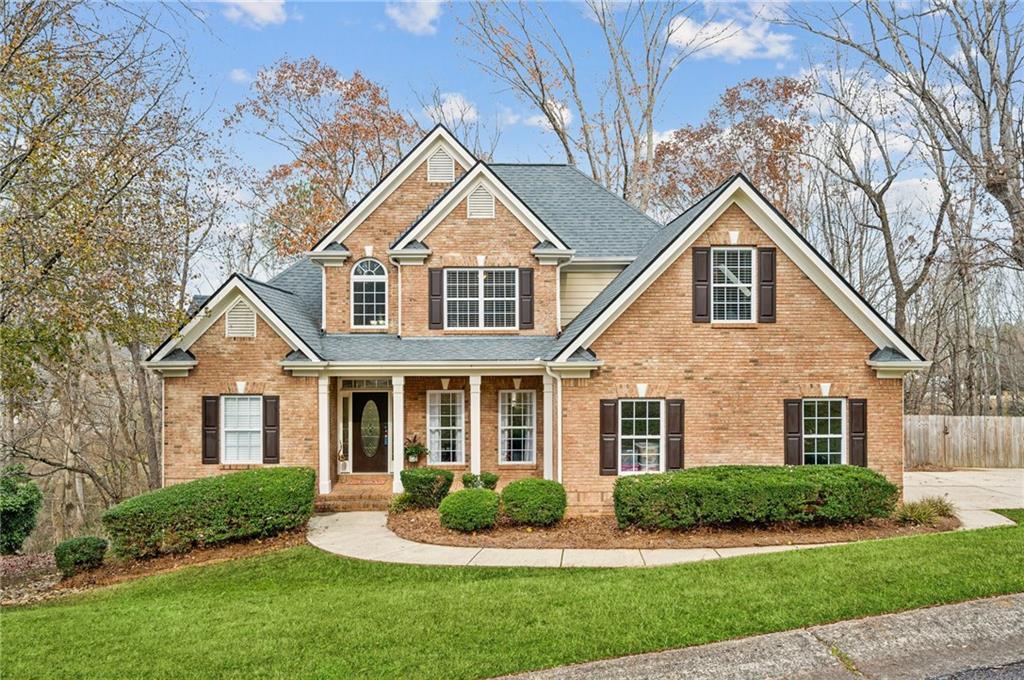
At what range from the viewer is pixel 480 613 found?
7039 mm

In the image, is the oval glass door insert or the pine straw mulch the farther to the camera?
the oval glass door insert

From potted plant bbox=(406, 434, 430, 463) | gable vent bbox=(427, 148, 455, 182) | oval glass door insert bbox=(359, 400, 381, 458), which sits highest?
gable vent bbox=(427, 148, 455, 182)

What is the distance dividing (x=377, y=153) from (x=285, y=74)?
16.2 ft

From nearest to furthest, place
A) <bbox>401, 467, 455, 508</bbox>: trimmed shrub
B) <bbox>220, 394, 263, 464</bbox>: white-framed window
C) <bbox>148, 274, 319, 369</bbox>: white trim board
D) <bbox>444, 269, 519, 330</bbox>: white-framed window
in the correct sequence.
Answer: <bbox>401, 467, 455, 508</bbox>: trimmed shrub
<bbox>148, 274, 319, 369</bbox>: white trim board
<bbox>220, 394, 263, 464</bbox>: white-framed window
<bbox>444, 269, 519, 330</bbox>: white-framed window

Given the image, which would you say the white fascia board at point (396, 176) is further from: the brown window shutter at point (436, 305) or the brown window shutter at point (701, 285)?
the brown window shutter at point (701, 285)

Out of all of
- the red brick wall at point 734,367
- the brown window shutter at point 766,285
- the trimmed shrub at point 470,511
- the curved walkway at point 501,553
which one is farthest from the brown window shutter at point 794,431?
the trimmed shrub at point 470,511

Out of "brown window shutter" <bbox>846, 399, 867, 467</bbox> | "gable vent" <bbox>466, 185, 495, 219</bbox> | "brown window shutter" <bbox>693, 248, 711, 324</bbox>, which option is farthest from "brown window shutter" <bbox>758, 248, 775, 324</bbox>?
"gable vent" <bbox>466, 185, 495, 219</bbox>

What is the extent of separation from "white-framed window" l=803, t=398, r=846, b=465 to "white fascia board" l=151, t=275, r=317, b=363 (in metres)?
10.9

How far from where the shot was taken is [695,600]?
23.6 feet

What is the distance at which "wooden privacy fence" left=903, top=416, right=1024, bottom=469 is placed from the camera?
21453mm

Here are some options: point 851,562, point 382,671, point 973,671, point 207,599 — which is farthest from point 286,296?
point 973,671

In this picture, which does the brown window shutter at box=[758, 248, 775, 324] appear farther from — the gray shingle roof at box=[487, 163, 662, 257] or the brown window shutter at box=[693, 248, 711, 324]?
the gray shingle roof at box=[487, 163, 662, 257]

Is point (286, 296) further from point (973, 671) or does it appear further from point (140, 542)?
point (973, 671)

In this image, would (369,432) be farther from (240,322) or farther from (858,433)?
(858,433)
